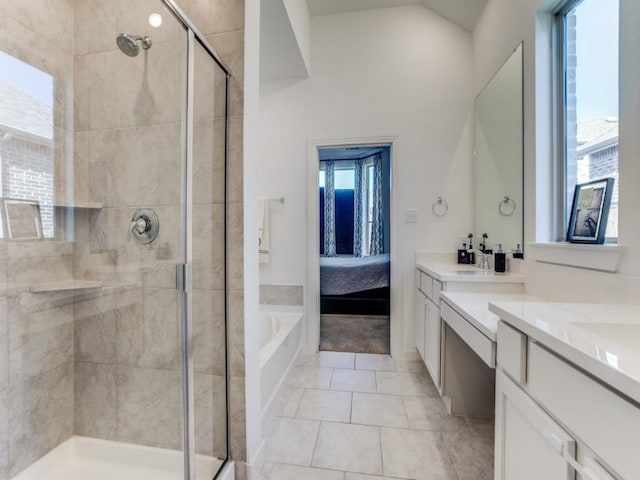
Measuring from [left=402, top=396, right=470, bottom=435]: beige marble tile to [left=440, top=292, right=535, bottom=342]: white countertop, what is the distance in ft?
2.39

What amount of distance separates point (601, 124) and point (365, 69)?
1.93m

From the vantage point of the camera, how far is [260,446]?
143cm

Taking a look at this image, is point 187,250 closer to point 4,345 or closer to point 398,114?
point 4,345

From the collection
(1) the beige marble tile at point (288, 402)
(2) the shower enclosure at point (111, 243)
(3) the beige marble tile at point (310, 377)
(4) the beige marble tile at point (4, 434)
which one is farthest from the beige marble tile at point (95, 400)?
(3) the beige marble tile at point (310, 377)

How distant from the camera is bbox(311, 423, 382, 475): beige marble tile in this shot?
141 cm

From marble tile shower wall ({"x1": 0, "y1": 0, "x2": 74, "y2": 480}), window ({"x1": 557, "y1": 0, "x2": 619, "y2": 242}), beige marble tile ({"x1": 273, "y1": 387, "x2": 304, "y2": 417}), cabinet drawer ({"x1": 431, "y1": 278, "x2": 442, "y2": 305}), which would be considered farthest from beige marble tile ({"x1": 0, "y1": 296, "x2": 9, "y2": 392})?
window ({"x1": 557, "y1": 0, "x2": 619, "y2": 242})

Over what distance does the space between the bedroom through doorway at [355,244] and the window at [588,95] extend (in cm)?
202

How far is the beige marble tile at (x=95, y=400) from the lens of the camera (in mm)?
1416

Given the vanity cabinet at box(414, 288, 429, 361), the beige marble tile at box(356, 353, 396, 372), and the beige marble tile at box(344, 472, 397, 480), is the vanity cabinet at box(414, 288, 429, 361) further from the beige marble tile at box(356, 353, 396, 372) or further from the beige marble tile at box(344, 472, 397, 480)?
the beige marble tile at box(344, 472, 397, 480)

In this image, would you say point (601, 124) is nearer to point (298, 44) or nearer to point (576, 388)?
point (576, 388)

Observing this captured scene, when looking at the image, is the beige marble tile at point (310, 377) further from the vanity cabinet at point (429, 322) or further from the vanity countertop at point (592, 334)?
the vanity countertop at point (592, 334)

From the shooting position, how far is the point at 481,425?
5.61ft

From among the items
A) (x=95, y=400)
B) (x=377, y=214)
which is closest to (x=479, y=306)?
(x=95, y=400)

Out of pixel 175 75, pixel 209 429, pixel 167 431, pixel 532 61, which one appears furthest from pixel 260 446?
pixel 532 61
